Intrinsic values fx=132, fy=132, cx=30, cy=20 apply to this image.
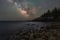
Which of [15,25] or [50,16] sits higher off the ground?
[50,16]

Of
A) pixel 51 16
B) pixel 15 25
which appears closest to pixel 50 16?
pixel 51 16

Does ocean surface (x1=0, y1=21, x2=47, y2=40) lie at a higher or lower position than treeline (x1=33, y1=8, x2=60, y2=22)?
lower

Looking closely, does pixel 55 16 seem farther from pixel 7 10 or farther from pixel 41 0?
pixel 7 10

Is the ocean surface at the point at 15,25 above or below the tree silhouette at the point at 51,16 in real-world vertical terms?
below

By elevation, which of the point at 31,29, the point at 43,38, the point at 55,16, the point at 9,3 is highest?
the point at 9,3

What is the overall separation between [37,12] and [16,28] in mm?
451

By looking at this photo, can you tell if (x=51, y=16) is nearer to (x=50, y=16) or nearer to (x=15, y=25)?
(x=50, y=16)

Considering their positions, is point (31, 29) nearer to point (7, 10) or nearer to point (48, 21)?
point (48, 21)

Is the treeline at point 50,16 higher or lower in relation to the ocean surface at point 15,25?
higher

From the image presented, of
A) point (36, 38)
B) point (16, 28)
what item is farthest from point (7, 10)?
point (36, 38)

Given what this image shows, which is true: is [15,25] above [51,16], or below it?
below

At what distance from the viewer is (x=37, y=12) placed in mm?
2275

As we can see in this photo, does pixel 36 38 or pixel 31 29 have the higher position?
pixel 31 29

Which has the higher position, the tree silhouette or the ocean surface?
the tree silhouette
